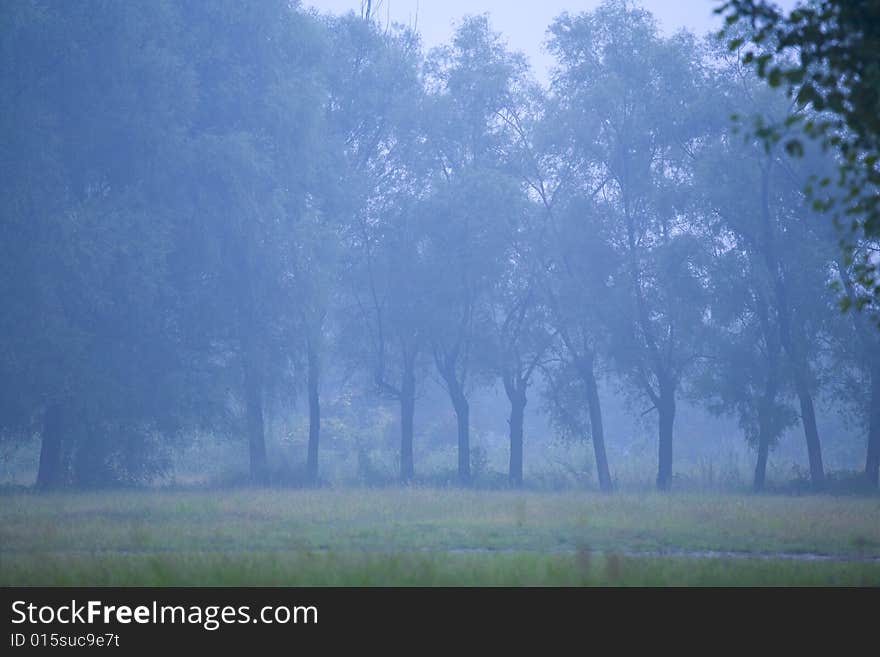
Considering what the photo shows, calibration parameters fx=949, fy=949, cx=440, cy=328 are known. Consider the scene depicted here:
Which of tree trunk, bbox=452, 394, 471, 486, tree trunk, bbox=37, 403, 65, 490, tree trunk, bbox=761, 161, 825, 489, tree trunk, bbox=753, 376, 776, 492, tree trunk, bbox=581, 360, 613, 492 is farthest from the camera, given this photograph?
tree trunk, bbox=452, 394, 471, 486

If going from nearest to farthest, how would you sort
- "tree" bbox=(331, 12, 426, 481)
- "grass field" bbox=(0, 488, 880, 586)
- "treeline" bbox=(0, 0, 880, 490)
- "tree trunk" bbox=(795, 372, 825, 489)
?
"grass field" bbox=(0, 488, 880, 586) < "treeline" bbox=(0, 0, 880, 490) < "tree trunk" bbox=(795, 372, 825, 489) < "tree" bbox=(331, 12, 426, 481)

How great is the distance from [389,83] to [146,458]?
19.2 metres

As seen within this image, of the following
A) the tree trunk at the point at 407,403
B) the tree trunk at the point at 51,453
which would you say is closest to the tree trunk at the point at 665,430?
the tree trunk at the point at 407,403

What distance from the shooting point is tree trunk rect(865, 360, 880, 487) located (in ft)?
112

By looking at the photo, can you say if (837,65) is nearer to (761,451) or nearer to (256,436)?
(761,451)

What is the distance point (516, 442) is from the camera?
39906 mm

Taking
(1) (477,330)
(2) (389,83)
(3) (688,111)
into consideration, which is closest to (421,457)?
(1) (477,330)

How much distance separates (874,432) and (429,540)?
23.8 metres

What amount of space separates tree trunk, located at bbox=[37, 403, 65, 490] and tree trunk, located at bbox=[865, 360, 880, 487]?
2821 centimetres

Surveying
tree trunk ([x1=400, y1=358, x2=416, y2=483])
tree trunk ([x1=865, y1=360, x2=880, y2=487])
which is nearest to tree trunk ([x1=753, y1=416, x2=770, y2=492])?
tree trunk ([x1=865, y1=360, x2=880, y2=487])

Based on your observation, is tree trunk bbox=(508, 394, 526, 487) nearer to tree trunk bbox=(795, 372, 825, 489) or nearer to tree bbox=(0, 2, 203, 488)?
tree trunk bbox=(795, 372, 825, 489)

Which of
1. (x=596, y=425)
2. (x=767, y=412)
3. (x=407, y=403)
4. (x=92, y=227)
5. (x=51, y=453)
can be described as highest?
(x=92, y=227)

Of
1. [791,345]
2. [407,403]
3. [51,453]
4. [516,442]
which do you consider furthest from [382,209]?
[791,345]

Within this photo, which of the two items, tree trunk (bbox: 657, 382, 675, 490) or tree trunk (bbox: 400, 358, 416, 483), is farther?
tree trunk (bbox: 400, 358, 416, 483)
